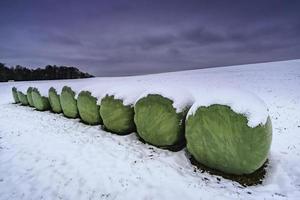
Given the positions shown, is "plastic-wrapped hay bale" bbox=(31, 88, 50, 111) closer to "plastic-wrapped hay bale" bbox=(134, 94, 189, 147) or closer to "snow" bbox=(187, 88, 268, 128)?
"plastic-wrapped hay bale" bbox=(134, 94, 189, 147)

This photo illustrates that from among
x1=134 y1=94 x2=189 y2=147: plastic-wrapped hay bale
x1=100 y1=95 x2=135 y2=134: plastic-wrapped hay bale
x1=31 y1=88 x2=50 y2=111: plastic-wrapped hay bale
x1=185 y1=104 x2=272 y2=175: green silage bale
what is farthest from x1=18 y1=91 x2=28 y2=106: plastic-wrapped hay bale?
x1=185 y1=104 x2=272 y2=175: green silage bale

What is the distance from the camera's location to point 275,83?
18.8m

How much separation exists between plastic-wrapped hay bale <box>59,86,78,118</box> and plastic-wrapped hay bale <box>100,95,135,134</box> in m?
3.20

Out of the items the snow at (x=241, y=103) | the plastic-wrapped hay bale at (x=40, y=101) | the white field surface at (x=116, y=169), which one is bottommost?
the white field surface at (x=116, y=169)

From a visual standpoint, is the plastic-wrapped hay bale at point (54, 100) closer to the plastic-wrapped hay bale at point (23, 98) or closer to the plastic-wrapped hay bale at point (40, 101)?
the plastic-wrapped hay bale at point (40, 101)

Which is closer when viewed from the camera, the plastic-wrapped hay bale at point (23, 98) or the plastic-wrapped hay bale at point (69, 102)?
the plastic-wrapped hay bale at point (69, 102)

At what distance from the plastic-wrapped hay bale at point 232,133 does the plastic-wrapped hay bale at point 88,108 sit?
469cm

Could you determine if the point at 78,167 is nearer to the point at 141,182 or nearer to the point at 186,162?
the point at 141,182

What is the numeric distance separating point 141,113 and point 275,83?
53.1ft

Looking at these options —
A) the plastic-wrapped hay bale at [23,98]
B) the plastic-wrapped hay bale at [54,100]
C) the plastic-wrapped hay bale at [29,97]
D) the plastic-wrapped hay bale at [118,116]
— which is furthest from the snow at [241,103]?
the plastic-wrapped hay bale at [23,98]

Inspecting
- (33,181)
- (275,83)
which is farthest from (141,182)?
(275,83)

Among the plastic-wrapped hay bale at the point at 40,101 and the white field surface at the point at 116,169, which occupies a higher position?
the plastic-wrapped hay bale at the point at 40,101

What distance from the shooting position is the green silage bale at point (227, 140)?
4383 millimetres

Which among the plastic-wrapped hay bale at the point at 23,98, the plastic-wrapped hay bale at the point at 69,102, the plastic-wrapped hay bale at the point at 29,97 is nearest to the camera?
the plastic-wrapped hay bale at the point at 69,102
